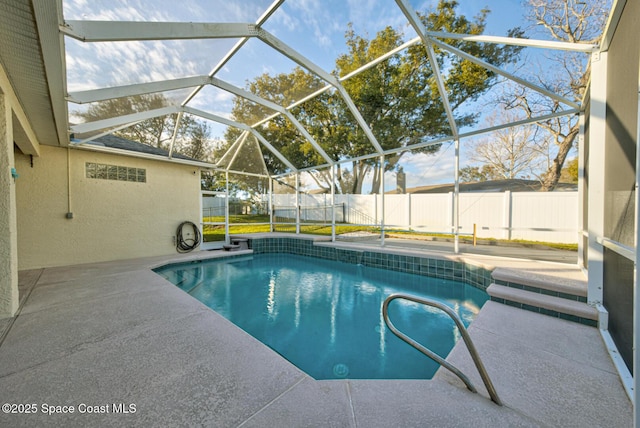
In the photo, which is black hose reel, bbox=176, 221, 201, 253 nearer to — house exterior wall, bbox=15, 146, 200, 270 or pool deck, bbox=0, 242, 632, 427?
house exterior wall, bbox=15, 146, 200, 270

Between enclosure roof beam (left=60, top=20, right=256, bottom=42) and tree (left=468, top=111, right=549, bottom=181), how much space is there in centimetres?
693

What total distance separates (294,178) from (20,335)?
7.97 meters

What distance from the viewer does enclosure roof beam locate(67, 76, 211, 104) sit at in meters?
3.33

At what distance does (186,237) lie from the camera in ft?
23.9

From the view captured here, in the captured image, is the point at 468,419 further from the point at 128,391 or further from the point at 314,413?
the point at 128,391

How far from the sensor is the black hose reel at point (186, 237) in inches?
278

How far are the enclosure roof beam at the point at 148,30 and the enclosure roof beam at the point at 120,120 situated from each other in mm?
2618

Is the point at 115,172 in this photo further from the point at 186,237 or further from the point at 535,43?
the point at 535,43

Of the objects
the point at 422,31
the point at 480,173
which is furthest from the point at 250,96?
the point at 480,173

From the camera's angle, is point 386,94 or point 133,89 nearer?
point 133,89

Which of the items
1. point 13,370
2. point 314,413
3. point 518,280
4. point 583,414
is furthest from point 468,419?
point 13,370

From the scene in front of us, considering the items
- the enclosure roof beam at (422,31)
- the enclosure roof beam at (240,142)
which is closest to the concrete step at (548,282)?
the enclosure roof beam at (422,31)

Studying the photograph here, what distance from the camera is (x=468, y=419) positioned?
4.23 ft

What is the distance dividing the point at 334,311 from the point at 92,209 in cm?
621
